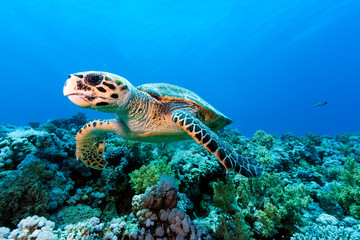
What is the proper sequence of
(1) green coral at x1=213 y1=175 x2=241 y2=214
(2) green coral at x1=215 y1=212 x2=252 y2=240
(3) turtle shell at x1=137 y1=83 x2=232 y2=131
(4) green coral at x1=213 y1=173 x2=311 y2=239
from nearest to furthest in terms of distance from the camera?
(2) green coral at x1=215 y1=212 x2=252 y2=240 → (4) green coral at x1=213 y1=173 x2=311 y2=239 → (1) green coral at x1=213 y1=175 x2=241 y2=214 → (3) turtle shell at x1=137 y1=83 x2=232 y2=131

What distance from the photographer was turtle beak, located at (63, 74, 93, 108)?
5.90 feet

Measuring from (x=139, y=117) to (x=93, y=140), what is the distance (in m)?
1.46

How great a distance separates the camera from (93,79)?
6.27 ft

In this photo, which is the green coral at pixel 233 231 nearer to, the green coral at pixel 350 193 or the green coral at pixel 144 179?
the green coral at pixel 144 179

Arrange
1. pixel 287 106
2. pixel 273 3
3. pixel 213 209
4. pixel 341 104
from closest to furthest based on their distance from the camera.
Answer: pixel 213 209 < pixel 273 3 < pixel 341 104 < pixel 287 106

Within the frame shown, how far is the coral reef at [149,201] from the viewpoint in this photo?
1.89m

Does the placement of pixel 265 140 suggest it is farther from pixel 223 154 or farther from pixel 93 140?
pixel 93 140

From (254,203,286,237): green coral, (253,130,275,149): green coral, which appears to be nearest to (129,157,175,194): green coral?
(254,203,286,237): green coral

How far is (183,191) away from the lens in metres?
3.05

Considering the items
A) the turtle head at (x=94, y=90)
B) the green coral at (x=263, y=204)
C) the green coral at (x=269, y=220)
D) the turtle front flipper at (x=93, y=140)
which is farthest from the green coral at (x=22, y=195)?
the green coral at (x=269, y=220)

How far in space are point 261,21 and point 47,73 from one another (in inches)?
5046

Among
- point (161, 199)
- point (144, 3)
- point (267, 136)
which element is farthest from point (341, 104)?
point (161, 199)

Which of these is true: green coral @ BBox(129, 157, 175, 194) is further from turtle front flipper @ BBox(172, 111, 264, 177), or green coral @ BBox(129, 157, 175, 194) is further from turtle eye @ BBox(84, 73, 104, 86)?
turtle eye @ BBox(84, 73, 104, 86)

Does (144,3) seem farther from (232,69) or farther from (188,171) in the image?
(188,171)
